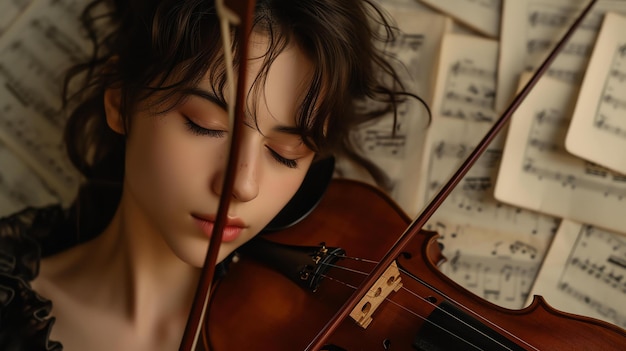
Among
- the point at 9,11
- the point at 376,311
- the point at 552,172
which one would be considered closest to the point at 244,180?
the point at 376,311

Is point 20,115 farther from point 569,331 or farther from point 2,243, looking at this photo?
point 569,331

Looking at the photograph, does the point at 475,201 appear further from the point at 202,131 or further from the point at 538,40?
the point at 202,131

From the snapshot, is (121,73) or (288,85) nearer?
(288,85)

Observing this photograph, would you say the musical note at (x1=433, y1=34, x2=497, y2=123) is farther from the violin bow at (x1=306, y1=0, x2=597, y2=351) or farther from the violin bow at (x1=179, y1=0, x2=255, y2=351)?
the violin bow at (x1=179, y1=0, x2=255, y2=351)

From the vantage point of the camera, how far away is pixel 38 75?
137 centimetres

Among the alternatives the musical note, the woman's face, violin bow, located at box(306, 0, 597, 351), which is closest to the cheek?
the woman's face

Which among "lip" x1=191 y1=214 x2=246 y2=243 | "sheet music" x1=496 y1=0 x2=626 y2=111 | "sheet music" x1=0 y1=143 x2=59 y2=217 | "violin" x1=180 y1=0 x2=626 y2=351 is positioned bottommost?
"sheet music" x1=0 y1=143 x2=59 y2=217

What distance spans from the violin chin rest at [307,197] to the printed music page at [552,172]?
351mm

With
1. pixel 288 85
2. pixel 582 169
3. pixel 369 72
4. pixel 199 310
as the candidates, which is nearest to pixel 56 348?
pixel 199 310

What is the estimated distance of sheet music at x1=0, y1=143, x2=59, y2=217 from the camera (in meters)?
1.35

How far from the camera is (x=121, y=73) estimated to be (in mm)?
946

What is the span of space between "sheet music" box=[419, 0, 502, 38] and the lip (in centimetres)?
68

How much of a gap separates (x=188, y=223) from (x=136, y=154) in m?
0.13

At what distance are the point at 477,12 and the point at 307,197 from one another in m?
0.54
